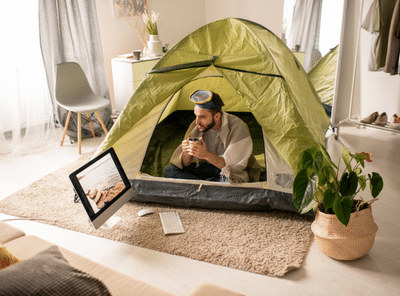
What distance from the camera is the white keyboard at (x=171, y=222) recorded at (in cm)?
212

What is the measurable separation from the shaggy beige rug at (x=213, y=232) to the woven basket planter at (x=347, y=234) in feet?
0.54

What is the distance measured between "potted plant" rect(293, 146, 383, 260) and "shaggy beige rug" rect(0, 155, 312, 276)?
0.20 meters

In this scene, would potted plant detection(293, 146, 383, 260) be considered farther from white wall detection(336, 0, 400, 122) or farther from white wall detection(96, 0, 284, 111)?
white wall detection(96, 0, 284, 111)

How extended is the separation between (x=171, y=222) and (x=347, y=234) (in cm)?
97

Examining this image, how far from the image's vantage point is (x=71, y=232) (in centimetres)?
220

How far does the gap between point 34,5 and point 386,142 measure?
3600mm

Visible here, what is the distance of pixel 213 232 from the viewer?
2105 millimetres

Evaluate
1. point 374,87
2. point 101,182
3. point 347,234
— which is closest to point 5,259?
point 101,182

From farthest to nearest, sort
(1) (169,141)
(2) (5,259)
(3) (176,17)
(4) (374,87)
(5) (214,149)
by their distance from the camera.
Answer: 1. (3) (176,17)
2. (4) (374,87)
3. (1) (169,141)
4. (5) (214,149)
5. (2) (5,259)

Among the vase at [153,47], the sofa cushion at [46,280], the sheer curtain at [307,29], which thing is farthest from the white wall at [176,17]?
the sofa cushion at [46,280]

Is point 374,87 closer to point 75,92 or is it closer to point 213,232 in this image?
point 213,232

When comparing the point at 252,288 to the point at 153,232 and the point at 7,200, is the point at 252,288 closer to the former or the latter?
the point at 153,232

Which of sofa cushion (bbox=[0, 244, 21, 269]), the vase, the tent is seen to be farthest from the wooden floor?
the vase

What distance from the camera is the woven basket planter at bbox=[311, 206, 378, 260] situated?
1.77 metres
